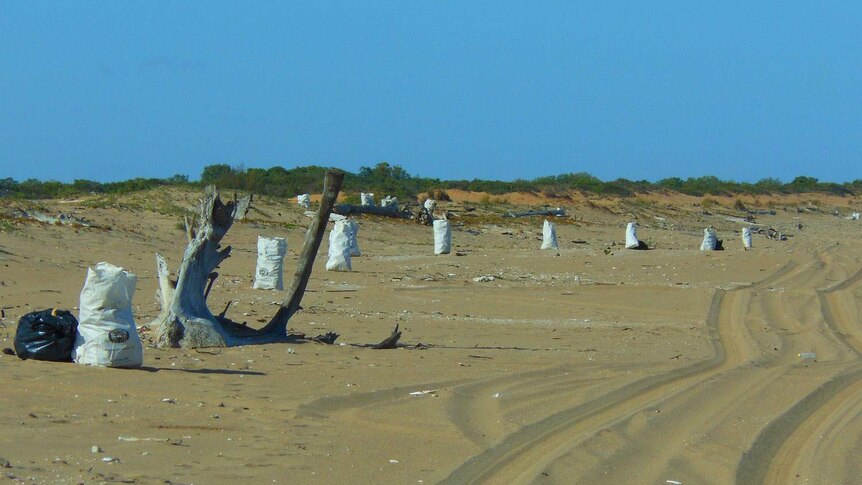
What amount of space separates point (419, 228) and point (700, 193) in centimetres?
3902

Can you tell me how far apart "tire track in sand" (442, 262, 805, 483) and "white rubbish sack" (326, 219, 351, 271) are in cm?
872

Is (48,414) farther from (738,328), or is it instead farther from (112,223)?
(112,223)

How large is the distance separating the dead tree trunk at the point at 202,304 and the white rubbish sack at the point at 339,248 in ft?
29.5

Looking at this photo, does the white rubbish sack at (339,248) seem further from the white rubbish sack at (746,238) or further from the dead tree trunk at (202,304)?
the white rubbish sack at (746,238)

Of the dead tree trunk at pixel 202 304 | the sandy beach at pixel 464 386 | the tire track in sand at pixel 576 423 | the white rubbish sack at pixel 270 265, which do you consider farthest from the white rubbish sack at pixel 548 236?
the dead tree trunk at pixel 202 304

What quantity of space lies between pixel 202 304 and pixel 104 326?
7.56 feet

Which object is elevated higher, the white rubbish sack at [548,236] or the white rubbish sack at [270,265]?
the white rubbish sack at [548,236]

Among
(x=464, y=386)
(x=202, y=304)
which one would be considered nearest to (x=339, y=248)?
(x=202, y=304)

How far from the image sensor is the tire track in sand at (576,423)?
20.3 feet

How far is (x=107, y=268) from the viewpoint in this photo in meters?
8.62

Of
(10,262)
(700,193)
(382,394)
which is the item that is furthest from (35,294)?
(700,193)

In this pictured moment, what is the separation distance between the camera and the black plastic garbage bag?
8.54 m

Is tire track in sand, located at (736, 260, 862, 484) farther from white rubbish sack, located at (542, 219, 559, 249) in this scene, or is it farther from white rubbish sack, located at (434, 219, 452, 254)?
white rubbish sack, located at (542, 219, 559, 249)

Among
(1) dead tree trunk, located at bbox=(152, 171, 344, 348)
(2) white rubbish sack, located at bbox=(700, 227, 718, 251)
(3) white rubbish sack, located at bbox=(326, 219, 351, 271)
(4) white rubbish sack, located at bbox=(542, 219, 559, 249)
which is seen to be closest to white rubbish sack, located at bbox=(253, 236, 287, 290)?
(3) white rubbish sack, located at bbox=(326, 219, 351, 271)
